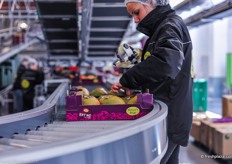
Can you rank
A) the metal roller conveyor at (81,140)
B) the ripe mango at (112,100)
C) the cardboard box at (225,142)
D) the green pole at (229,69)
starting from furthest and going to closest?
the green pole at (229,69) < the cardboard box at (225,142) < the ripe mango at (112,100) < the metal roller conveyor at (81,140)

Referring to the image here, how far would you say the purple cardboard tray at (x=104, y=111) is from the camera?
1.53 meters

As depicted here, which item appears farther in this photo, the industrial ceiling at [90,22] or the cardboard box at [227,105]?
the cardboard box at [227,105]

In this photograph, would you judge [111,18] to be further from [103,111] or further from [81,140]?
[81,140]

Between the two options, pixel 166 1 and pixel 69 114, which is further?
pixel 166 1

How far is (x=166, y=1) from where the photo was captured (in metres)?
1.99

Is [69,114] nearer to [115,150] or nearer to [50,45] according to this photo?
[115,150]

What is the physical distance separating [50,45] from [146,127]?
642 cm

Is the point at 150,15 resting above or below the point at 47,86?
above

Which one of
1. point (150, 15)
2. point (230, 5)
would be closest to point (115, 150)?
point (150, 15)

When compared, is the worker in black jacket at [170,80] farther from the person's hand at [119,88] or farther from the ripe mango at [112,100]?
the ripe mango at [112,100]

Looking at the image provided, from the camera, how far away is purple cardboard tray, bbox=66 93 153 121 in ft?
5.01

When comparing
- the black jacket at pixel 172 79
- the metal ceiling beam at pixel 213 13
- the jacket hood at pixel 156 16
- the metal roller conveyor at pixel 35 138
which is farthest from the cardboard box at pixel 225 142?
the metal roller conveyor at pixel 35 138

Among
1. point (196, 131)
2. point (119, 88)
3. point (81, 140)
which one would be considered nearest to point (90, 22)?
point (196, 131)

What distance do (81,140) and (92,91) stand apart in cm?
117
